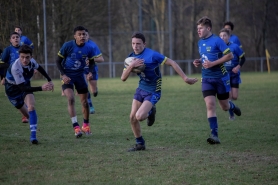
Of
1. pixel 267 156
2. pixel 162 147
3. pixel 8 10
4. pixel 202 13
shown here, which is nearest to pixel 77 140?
pixel 162 147

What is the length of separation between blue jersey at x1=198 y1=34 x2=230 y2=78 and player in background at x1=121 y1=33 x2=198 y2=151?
1.25 meters

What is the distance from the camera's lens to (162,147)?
7.90 m

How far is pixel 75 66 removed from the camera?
9.41 meters

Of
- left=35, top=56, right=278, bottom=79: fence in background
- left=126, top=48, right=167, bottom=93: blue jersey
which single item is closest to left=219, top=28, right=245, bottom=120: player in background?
left=126, top=48, right=167, bottom=93: blue jersey

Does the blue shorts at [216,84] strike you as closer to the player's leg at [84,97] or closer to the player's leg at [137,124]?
the player's leg at [137,124]

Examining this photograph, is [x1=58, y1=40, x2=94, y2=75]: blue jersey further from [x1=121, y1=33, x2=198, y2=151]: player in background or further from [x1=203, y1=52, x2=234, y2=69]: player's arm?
[x1=203, y1=52, x2=234, y2=69]: player's arm

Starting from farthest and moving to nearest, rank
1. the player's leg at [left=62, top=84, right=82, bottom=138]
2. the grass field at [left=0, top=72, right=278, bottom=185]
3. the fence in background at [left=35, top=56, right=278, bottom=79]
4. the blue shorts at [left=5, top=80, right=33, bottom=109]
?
the fence in background at [left=35, top=56, right=278, bottom=79] < the player's leg at [left=62, top=84, right=82, bottom=138] < the blue shorts at [left=5, top=80, right=33, bottom=109] < the grass field at [left=0, top=72, right=278, bottom=185]

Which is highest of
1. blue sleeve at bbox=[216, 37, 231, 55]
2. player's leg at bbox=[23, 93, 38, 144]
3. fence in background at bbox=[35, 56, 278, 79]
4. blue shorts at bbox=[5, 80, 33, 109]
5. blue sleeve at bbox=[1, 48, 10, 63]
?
blue sleeve at bbox=[216, 37, 231, 55]

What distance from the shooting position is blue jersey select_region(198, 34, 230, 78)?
860 centimetres

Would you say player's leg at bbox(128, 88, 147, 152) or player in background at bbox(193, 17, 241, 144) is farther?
player in background at bbox(193, 17, 241, 144)

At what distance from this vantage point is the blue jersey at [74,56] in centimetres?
926

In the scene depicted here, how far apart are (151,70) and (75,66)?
2.18 meters

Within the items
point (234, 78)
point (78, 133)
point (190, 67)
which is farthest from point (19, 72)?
point (190, 67)

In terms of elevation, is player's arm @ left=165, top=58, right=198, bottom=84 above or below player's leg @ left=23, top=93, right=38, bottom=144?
above
